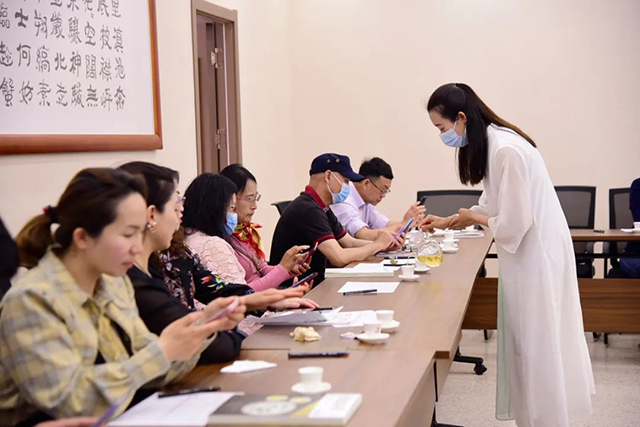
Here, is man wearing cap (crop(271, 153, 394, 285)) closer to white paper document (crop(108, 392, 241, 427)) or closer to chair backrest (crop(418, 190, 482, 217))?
chair backrest (crop(418, 190, 482, 217))

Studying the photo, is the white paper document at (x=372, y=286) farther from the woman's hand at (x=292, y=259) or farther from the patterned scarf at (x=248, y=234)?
the patterned scarf at (x=248, y=234)

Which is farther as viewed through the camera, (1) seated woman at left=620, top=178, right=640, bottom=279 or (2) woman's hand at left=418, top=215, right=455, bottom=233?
(1) seated woman at left=620, top=178, right=640, bottom=279

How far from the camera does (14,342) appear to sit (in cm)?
149

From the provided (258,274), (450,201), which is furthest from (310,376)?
(450,201)

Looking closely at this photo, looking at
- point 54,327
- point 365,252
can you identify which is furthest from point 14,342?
point 365,252

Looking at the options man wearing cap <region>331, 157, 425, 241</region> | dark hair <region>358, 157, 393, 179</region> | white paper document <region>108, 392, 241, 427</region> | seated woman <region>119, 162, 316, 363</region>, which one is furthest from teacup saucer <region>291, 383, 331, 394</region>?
dark hair <region>358, 157, 393, 179</region>

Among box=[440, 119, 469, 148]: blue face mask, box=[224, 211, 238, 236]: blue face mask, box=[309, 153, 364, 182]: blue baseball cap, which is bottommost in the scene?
box=[224, 211, 238, 236]: blue face mask

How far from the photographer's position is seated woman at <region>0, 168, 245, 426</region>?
149 cm

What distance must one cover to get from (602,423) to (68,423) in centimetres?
294

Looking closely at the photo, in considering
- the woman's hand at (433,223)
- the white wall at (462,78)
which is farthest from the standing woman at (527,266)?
the white wall at (462,78)

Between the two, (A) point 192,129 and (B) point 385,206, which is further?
(B) point 385,206

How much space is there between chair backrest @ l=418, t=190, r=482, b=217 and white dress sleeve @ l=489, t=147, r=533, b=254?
9.41 ft

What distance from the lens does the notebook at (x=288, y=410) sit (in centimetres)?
Result: 150

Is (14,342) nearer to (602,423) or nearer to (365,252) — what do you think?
(365,252)
